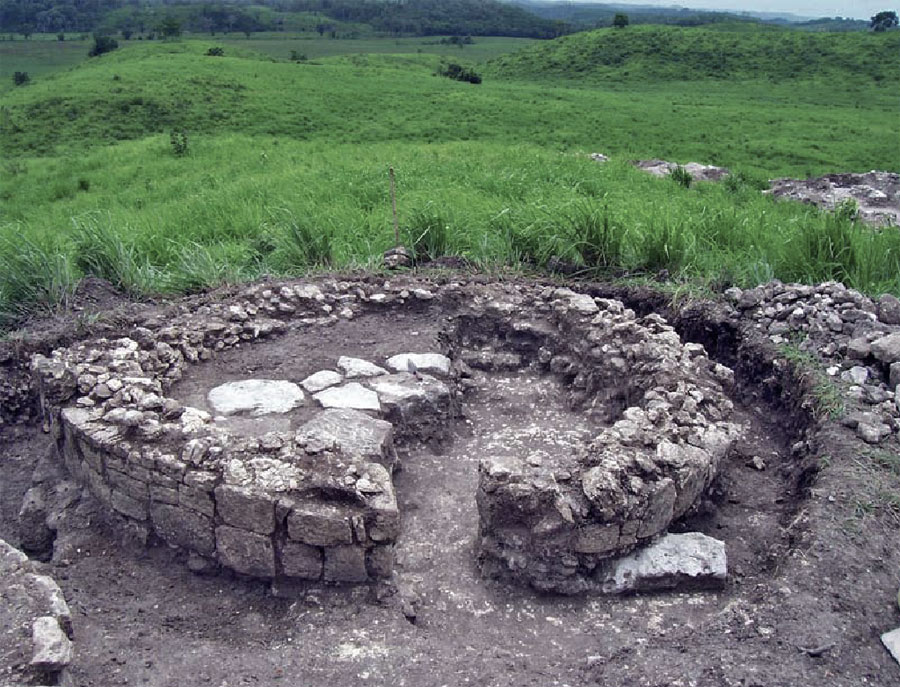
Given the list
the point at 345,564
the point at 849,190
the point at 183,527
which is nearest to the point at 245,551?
the point at 183,527

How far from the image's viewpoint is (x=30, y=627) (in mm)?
3328

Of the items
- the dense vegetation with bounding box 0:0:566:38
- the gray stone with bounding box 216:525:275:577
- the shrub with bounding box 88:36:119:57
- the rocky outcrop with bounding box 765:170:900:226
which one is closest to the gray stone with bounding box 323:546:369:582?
the gray stone with bounding box 216:525:275:577

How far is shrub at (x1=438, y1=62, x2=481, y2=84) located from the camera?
126 ft

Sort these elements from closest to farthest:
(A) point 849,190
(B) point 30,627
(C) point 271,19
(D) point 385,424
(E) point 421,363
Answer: (B) point 30,627
(D) point 385,424
(E) point 421,363
(A) point 849,190
(C) point 271,19

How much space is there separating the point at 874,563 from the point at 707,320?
2869 millimetres

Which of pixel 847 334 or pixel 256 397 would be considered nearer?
pixel 256 397

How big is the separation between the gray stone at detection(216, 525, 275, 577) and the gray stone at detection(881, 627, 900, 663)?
9.24ft

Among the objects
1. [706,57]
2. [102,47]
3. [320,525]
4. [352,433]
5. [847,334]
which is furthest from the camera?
[102,47]

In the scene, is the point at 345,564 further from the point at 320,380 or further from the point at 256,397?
the point at 320,380

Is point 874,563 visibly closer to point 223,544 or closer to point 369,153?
point 223,544

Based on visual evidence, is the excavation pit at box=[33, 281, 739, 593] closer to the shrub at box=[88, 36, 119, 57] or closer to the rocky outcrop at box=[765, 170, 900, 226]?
the rocky outcrop at box=[765, 170, 900, 226]

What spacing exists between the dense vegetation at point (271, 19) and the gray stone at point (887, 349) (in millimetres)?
63337

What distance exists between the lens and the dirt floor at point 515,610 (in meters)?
3.30

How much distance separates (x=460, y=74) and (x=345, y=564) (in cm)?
3847
